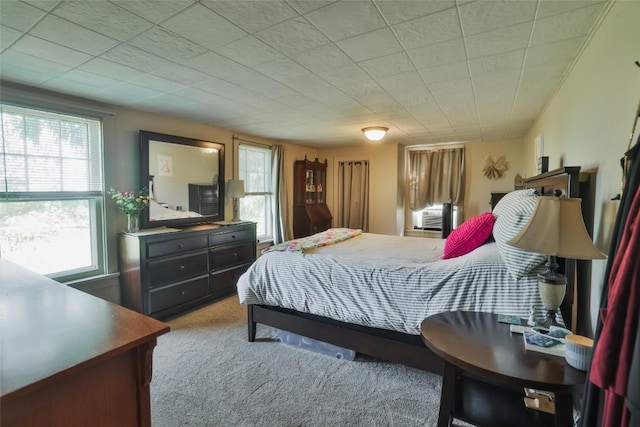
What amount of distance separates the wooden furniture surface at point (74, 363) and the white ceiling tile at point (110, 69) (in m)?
1.70

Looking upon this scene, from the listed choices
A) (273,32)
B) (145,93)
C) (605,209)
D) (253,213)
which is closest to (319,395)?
(605,209)

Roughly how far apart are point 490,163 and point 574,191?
392cm

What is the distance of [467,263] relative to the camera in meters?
1.91

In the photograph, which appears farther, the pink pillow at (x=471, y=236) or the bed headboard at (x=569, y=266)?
the pink pillow at (x=471, y=236)

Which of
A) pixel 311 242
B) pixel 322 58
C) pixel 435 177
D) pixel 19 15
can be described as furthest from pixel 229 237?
pixel 435 177

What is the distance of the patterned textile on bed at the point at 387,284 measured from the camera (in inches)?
69.1

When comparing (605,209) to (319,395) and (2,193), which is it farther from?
(2,193)

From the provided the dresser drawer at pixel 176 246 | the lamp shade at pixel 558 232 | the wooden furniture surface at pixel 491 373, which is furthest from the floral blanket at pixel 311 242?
the lamp shade at pixel 558 232

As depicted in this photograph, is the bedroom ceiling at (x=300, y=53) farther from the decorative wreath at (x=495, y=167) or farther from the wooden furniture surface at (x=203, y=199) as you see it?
the decorative wreath at (x=495, y=167)

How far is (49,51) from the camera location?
195cm

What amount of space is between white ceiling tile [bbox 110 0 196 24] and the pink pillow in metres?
2.19

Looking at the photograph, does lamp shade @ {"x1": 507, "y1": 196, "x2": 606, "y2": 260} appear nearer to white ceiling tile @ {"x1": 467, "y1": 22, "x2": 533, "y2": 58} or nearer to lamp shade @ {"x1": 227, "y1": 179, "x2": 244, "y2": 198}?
white ceiling tile @ {"x1": 467, "y1": 22, "x2": 533, "y2": 58}

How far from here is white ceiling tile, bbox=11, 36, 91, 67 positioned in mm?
1827

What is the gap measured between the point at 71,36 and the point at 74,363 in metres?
1.89
